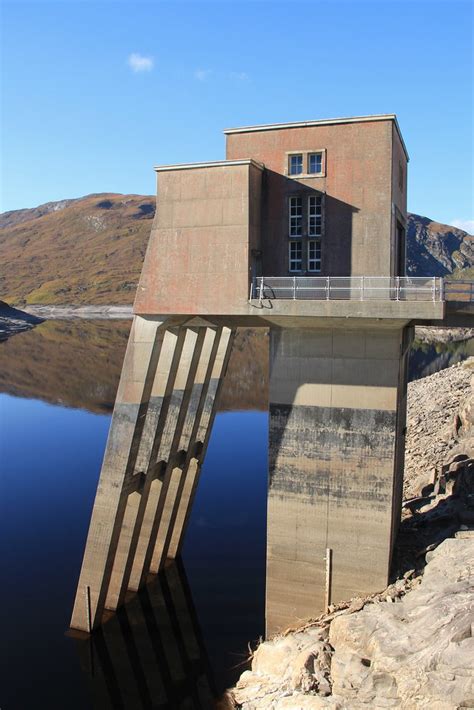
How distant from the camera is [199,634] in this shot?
2397cm

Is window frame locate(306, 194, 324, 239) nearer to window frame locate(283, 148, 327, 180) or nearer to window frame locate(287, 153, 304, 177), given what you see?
window frame locate(283, 148, 327, 180)

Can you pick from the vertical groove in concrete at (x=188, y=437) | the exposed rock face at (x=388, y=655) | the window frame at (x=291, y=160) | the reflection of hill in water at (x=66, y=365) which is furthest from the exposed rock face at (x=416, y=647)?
the reflection of hill in water at (x=66, y=365)

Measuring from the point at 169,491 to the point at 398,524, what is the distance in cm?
949

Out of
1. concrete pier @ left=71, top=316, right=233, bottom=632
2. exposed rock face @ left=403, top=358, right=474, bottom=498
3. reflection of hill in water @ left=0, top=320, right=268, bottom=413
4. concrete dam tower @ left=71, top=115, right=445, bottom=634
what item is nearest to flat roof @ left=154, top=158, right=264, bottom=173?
concrete dam tower @ left=71, top=115, right=445, bottom=634

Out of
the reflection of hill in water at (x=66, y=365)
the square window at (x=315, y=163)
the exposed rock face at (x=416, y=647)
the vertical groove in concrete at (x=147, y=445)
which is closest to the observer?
the exposed rock face at (x=416, y=647)

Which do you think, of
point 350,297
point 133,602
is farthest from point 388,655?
point 133,602

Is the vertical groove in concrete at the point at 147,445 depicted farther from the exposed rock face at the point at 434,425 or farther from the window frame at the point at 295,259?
the exposed rock face at the point at 434,425

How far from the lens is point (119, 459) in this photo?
72.0ft

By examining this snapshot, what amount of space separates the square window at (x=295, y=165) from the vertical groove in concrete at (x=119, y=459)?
21.7 ft

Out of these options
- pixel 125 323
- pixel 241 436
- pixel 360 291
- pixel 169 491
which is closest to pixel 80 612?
pixel 169 491

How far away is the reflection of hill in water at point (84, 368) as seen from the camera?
69.1 m

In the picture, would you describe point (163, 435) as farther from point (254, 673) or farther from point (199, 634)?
point (254, 673)

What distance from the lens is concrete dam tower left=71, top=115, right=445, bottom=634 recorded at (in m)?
19.7

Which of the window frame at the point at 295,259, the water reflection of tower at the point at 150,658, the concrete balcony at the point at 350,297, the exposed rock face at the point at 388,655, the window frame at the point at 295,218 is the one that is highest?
the window frame at the point at 295,218
